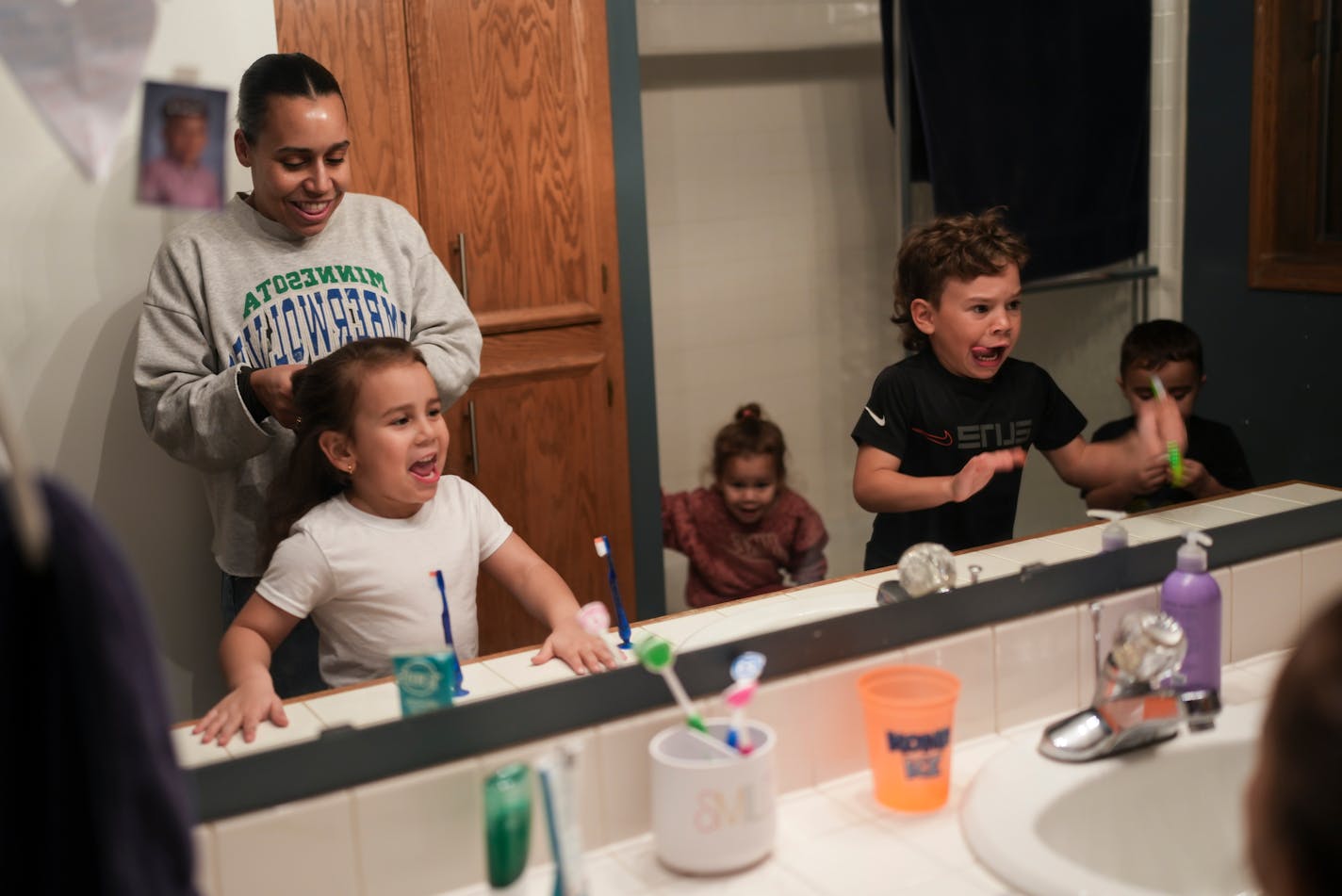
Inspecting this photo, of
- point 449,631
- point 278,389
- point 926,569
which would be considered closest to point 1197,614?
point 926,569

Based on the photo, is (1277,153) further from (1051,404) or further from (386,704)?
(386,704)

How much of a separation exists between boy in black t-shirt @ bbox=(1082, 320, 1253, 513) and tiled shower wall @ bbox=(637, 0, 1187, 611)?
0.12 m

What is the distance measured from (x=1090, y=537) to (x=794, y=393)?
392mm

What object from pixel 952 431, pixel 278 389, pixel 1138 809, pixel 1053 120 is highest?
pixel 1053 120

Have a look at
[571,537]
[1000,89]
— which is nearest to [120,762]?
[571,537]

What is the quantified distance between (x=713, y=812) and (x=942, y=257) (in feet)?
2.30

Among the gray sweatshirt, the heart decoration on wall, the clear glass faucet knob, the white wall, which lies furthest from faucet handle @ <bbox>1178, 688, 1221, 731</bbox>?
the heart decoration on wall

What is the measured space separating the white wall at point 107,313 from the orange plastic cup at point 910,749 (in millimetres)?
571

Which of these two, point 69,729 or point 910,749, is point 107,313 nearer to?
point 69,729

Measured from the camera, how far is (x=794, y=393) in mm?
1299

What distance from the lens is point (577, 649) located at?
113 centimetres

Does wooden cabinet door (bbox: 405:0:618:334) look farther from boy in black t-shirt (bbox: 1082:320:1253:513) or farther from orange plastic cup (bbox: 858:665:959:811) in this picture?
boy in black t-shirt (bbox: 1082:320:1253:513)

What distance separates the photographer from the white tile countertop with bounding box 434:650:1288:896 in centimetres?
97

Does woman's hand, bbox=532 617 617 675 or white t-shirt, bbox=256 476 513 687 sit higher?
white t-shirt, bbox=256 476 513 687
